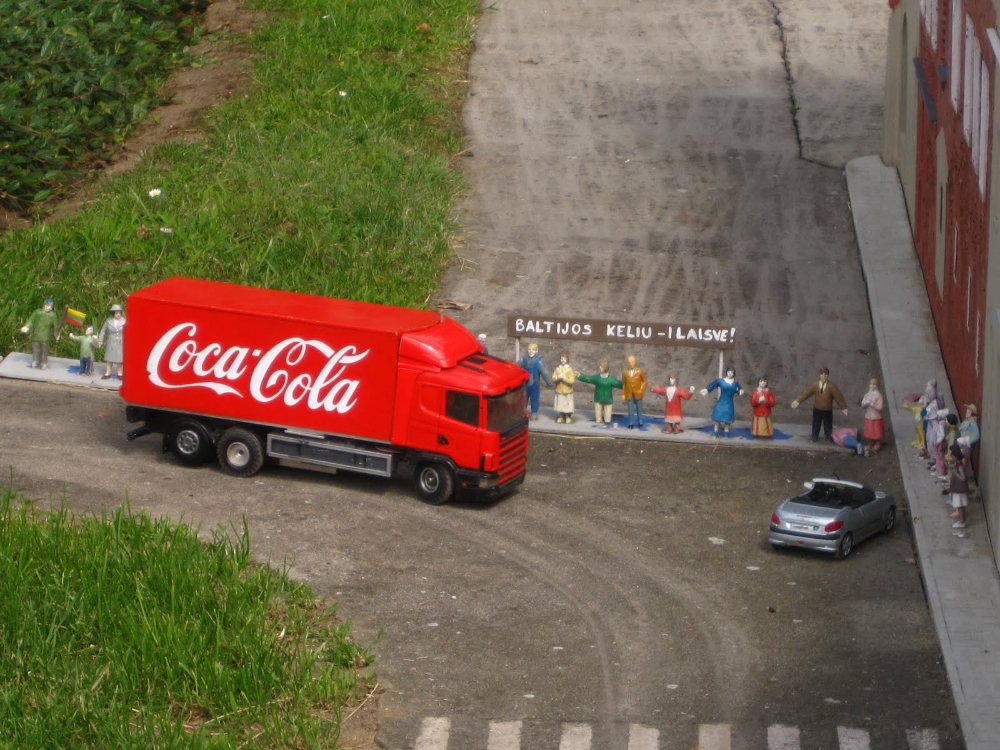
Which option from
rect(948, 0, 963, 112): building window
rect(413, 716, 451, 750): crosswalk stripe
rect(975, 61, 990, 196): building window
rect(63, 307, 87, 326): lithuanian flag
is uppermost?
rect(948, 0, 963, 112): building window

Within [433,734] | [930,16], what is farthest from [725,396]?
[930,16]

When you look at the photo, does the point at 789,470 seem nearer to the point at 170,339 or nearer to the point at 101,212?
the point at 170,339

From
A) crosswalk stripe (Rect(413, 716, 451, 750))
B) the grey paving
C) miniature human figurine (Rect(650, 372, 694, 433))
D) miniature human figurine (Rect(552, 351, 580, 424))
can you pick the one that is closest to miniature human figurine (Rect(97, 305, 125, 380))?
miniature human figurine (Rect(552, 351, 580, 424))

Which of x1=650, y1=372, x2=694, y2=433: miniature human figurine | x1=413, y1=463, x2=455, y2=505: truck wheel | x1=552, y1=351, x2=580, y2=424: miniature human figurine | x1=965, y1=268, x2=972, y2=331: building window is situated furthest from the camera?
x1=552, y1=351, x2=580, y2=424: miniature human figurine

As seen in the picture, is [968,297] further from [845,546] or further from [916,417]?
[845,546]

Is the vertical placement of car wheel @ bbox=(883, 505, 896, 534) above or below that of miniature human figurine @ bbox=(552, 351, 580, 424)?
below

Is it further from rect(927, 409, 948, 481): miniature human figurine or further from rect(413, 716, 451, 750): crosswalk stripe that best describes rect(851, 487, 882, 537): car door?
rect(413, 716, 451, 750): crosswalk stripe

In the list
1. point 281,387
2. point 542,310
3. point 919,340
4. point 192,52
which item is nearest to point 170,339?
point 281,387
